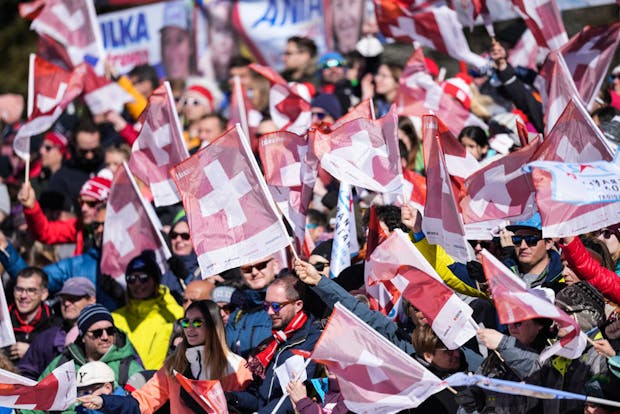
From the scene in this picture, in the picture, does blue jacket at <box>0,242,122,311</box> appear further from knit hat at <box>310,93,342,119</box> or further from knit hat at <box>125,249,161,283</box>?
knit hat at <box>310,93,342,119</box>

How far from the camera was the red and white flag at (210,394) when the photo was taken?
827cm

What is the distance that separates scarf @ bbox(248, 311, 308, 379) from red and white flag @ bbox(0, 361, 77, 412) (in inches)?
43.2

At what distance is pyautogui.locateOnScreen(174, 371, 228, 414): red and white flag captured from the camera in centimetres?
827

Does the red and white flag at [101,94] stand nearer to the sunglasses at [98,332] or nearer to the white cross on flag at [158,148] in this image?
the white cross on flag at [158,148]

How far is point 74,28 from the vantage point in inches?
554

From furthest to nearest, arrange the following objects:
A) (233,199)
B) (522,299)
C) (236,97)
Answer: (236,97), (233,199), (522,299)

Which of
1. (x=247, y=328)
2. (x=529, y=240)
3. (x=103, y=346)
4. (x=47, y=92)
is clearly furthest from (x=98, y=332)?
(x=47, y=92)

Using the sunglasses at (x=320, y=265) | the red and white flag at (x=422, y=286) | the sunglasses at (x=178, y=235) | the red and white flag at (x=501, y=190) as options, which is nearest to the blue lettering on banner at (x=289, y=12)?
the sunglasses at (x=178, y=235)

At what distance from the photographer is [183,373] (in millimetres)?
8938

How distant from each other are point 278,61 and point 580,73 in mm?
5792

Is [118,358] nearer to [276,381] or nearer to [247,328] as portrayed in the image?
[247,328]

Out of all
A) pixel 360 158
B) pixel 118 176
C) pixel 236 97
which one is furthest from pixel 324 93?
pixel 360 158

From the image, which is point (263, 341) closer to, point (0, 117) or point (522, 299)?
point (522, 299)

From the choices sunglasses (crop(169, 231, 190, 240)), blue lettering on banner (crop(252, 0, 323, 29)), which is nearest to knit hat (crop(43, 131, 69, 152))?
blue lettering on banner (crop(252, 0, 323, 29))
